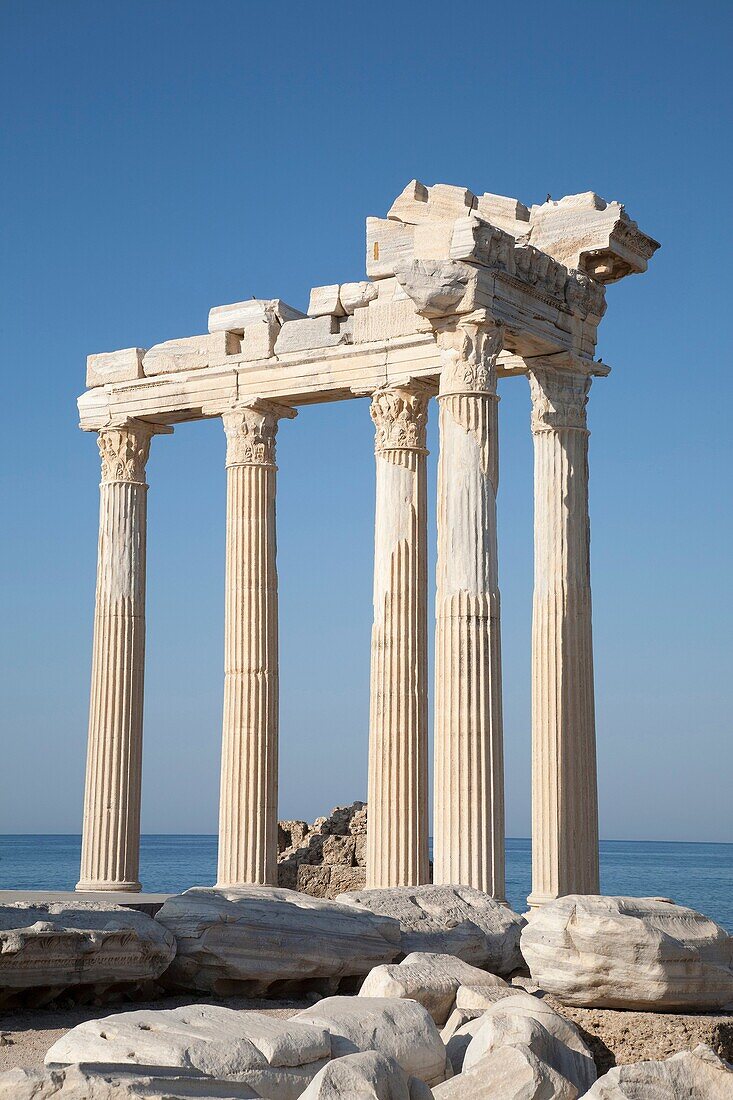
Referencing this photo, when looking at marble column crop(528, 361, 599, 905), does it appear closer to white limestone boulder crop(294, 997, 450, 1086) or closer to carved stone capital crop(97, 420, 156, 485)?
carved stone capital crop(97, 420, 156, 485)

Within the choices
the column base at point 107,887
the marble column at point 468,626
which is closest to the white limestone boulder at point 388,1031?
the marble column at point 468,626

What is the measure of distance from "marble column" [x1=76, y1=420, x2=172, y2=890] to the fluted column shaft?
2cm

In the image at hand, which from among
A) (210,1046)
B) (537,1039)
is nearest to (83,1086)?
(210,1046)

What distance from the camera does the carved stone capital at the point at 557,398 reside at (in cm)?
2866

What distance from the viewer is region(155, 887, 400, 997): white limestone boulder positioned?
62.8 ft

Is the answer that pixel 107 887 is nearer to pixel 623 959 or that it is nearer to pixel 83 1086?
pixel 623 959

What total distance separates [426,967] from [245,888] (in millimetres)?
4072

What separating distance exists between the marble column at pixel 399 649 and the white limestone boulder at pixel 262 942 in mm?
8148

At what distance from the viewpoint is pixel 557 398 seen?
2869 centimetres

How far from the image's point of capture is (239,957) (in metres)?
19.2

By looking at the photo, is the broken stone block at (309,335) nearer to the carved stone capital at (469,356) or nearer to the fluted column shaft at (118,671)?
the fluted column shaft at (118,671)

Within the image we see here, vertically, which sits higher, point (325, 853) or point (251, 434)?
point (251, 434)

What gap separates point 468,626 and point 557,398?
18.1ft

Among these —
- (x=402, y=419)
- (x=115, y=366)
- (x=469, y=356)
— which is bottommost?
(x=402, y=419)
